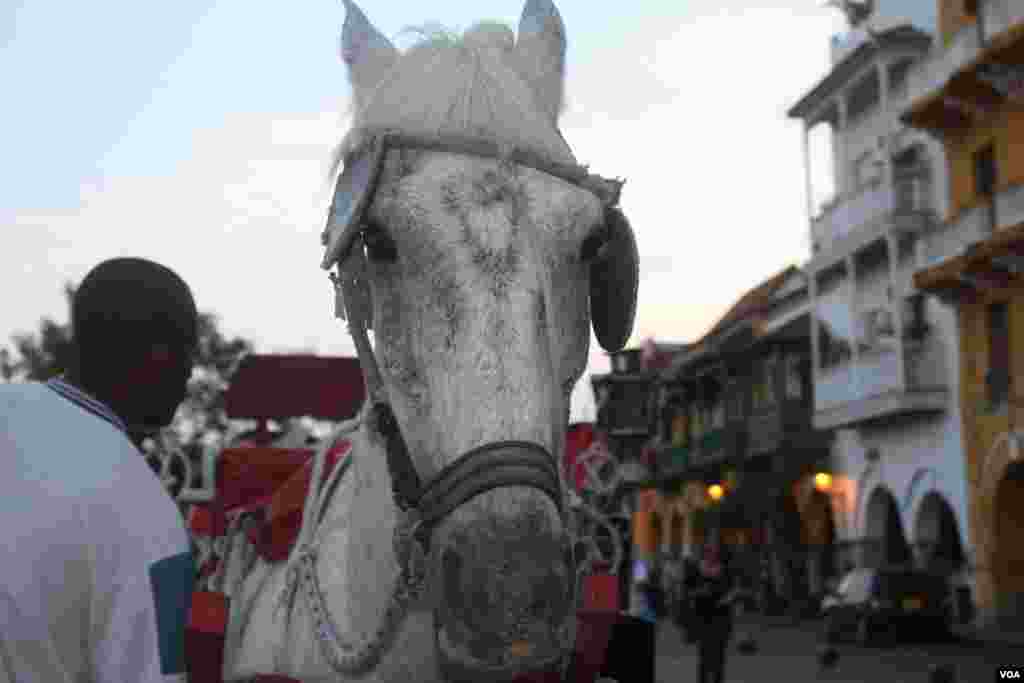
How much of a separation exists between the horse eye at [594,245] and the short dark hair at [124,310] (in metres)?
0.87

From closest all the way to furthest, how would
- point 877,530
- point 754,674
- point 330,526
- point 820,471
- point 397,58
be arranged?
point 397,58 → point 330,526 → point 754,674 → point 877,530 → point 820,471

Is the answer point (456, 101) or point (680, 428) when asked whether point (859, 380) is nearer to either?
point (680, 428)

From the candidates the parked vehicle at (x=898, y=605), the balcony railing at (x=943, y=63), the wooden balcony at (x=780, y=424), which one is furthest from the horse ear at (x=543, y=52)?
the wooden balcony at (x=780, y=424)

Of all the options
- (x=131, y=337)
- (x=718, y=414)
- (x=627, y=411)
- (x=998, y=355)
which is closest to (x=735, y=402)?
(x=718, y=414)

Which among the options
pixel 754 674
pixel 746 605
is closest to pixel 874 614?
pixel 754 674

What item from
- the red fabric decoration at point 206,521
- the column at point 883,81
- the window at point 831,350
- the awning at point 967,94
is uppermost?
the column at point 883,81

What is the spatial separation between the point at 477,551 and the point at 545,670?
279 mm

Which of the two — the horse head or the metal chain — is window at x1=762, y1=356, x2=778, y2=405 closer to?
the metal chain

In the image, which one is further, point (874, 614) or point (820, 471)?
point (820, 471)

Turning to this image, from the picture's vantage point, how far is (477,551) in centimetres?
238

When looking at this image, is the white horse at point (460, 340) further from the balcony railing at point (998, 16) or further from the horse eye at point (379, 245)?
the balcony railing at point (998, 16)

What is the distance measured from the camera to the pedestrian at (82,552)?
196 cm

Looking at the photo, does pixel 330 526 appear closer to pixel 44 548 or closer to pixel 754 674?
pixel 44 548

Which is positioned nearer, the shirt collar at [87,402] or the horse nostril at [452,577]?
the shirt collar at [87,402]
